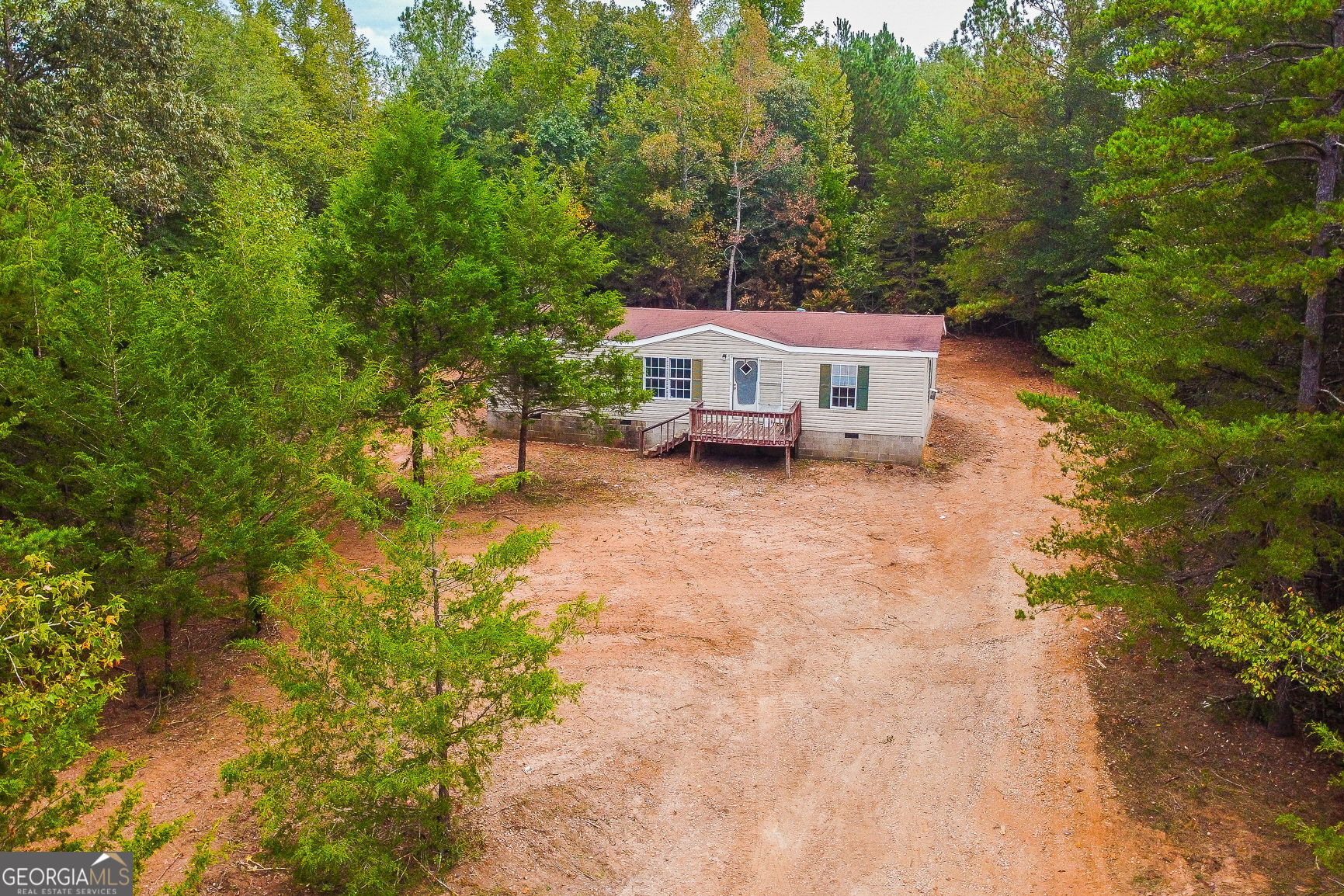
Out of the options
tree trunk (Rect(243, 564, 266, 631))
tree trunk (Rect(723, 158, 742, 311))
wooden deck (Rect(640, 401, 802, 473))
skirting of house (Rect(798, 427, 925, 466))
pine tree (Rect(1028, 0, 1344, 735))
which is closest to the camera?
pine tree (Rect(1028, 0, 1344, 735))

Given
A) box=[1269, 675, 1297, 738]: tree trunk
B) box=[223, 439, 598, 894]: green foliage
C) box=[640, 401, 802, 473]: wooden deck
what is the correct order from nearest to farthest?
box=[223, 439, 598, 894]: green foliage < box=[1269, 675, 1297, 738]: tree trunk < box=[640, 401, 802, 473]: wooden deck

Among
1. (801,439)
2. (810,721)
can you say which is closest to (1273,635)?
(810,721)

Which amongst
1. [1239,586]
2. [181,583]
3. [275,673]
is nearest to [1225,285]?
[1239,586]

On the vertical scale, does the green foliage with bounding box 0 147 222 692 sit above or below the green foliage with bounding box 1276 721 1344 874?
above

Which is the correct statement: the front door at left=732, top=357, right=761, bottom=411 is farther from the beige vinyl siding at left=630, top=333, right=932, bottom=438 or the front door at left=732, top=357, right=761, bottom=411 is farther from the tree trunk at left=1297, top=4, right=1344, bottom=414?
the tree trunk at left=1297, top=4, right=1344, bottom=414

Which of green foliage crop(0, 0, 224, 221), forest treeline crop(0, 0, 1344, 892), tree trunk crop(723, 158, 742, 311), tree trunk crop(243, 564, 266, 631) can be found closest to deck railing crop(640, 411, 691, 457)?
forest treeline crop(0, 0, 1344, 892)

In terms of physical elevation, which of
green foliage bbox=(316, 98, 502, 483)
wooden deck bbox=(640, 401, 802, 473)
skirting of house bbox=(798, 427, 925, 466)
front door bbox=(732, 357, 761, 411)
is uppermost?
green foliage bbox=(316, 98, 502, 483)

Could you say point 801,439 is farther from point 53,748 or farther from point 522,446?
point 53,748
